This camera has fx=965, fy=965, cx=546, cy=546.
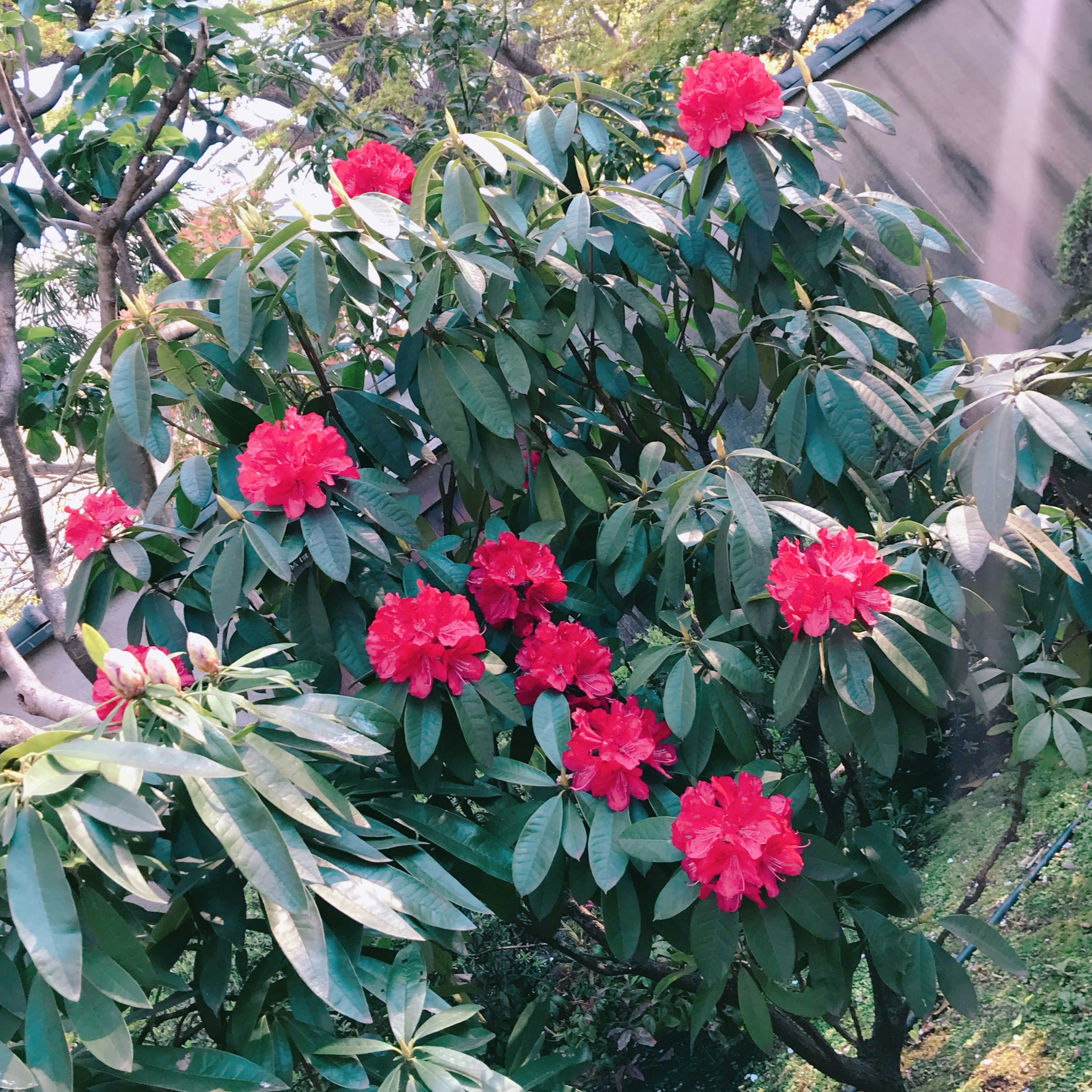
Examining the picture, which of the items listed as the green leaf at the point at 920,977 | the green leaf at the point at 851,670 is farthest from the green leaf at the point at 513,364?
the green leaf at the point at 920,977

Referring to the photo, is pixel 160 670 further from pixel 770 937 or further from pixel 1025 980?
pixel 1025 980

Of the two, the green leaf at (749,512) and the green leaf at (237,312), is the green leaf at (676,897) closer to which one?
the green leaf at (749,512)

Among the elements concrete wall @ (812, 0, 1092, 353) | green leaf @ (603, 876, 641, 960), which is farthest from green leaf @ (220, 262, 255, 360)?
concrete wall @ (812, 0, 1092, 353)

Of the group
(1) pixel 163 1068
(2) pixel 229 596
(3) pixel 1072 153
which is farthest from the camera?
(3) pixel 1072 153

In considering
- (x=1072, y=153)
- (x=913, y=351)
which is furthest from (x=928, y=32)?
(x=913, y=351)

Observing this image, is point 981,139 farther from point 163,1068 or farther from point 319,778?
point 163,1068

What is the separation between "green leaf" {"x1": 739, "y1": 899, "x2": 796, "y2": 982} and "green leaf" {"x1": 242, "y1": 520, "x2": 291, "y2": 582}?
0.72 meters

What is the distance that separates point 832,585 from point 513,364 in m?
0.57

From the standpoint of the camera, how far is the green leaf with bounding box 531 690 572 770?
51.3 inches

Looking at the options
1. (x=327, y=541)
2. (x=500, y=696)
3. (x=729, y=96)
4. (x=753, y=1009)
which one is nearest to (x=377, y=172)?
(x=729, y=96)

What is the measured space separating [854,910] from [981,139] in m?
3.79

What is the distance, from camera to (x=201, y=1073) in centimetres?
95

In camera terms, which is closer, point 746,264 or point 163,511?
point 746,264

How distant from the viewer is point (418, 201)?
54.4 inches
